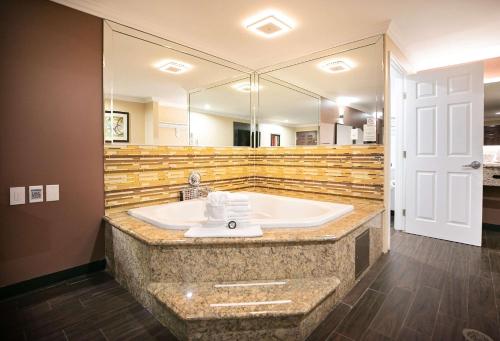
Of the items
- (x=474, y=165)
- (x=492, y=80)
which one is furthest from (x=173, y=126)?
(x=492, y=80)

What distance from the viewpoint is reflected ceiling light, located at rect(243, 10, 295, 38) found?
2.34 meters

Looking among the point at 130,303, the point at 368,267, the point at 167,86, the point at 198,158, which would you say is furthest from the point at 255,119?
the point at 130,303

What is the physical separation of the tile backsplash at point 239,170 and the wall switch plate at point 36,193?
44 centimetres

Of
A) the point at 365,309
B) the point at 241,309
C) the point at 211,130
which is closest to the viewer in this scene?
the point at 241,309

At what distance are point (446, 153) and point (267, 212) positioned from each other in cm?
216

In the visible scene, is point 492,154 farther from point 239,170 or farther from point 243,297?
point 243,297

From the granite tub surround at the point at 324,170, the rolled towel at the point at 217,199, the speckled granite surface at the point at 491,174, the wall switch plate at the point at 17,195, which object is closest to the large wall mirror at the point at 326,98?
the granite tub surround at the point at 324,170

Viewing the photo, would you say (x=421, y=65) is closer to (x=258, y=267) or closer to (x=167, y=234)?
(x=258, y=267)

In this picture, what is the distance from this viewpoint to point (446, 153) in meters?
3.09

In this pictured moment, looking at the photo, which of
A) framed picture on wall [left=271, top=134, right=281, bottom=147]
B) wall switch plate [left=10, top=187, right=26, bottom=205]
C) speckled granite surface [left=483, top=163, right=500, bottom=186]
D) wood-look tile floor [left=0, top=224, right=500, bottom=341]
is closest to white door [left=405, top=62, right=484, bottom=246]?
speckled granite surface [left=483, top=163, right=500, bottom=186]

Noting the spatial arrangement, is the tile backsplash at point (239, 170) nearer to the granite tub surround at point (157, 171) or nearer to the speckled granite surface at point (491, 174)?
the granite tub surround at point (157, 171)

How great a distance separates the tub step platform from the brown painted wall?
1.00 m

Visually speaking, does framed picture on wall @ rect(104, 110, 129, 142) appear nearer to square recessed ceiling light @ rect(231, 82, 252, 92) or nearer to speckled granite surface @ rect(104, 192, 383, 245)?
speckled granite surface @ rect(104, 192, 383, 245)

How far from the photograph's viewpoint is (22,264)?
1.92m
